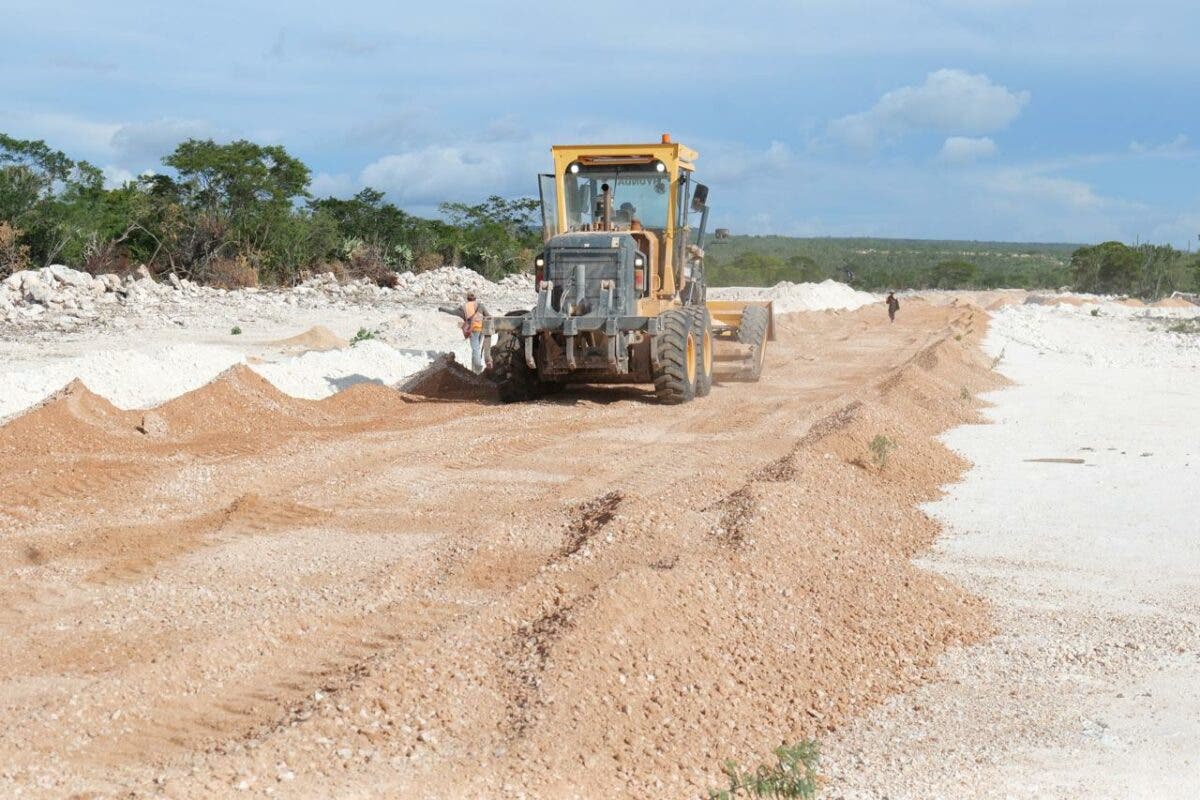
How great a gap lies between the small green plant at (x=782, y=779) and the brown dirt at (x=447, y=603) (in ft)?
0.70

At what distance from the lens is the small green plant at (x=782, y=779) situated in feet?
16.4

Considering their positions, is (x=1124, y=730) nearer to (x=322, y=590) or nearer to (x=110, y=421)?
(x=322, y=590)

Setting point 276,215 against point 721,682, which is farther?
point 276,215

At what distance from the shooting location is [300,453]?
1220cm

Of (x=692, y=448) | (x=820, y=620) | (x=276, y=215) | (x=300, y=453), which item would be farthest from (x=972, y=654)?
(x=276, y=215)

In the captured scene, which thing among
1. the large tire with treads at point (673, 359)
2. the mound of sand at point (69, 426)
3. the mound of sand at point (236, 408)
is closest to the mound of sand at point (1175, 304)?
the large tire with treads at point (673, 359)

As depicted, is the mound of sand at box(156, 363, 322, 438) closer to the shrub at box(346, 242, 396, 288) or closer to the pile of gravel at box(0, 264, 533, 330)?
the pile of gravel at box(0, 264, 533, 330)

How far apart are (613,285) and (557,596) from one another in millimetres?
9113

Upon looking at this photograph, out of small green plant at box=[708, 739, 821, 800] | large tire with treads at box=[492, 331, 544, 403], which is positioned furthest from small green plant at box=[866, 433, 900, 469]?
small green plant at box=[708, 739, 821, 800]

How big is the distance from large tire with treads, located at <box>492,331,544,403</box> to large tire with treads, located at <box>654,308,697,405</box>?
5.43 feet

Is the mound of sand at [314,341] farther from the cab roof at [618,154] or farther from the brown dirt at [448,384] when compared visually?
the cab roof at [618,154]

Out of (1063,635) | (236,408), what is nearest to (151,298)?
(236,408)

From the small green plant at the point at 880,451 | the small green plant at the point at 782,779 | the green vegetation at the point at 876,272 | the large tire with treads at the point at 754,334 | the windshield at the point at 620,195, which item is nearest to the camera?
the small green plant at the point at 782,779

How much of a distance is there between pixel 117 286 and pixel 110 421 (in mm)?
19199
